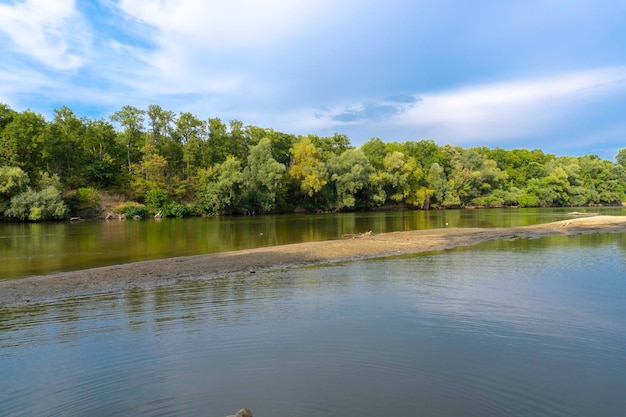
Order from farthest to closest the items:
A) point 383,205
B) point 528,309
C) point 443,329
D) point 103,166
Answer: point 383,205 < point 103,166 < point 528,309 < point 443,329

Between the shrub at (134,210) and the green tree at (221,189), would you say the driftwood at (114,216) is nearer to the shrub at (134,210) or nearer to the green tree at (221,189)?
the shrub at (134,210)

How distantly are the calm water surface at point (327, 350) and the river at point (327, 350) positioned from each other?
4cm

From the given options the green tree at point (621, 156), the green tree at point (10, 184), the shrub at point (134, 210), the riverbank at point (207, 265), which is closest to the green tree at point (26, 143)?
the green tree at point (10, 184)

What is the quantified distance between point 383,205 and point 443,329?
84949 mm

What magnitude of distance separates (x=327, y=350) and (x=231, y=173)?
6602 cm

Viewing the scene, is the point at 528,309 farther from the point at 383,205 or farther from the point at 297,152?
the point at 383,205

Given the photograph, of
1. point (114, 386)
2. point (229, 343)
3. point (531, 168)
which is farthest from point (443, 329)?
point (531, 168)

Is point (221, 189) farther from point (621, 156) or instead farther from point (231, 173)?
point (621, 156)

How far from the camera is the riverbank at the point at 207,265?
14852 millimetres

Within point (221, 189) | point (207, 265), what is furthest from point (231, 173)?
point (207, 265)

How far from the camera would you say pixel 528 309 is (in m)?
11.7

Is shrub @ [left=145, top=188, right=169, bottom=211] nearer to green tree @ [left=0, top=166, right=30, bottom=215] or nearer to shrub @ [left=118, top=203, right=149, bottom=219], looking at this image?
shrub @ [left=118, top=203, right=149, bottom=219]

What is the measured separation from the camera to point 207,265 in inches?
770

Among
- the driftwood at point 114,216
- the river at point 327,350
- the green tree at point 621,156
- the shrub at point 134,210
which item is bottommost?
the river at point 327,350
